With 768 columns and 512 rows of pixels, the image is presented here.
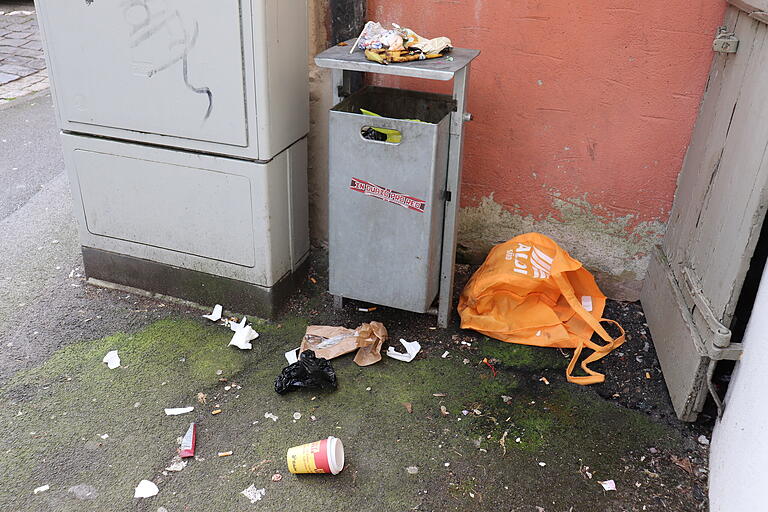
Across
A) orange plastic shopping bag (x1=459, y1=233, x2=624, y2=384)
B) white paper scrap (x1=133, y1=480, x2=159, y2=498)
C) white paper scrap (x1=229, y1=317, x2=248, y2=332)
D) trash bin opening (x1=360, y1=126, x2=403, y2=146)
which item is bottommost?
white paper scrap (x1=133, y1=480, x2=159, y2=498)

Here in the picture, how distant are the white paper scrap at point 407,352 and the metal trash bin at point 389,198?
18 cm

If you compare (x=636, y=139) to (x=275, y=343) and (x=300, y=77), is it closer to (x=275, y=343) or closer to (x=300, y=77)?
(x=300, y=77)

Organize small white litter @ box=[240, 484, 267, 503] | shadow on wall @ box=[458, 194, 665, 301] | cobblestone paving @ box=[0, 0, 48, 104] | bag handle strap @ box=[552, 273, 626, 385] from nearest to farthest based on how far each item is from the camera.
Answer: small white litter @ box=[240, 484, 267, 503] → bag handle strap @ box=[552, 273, 626, 385] → shadow on wall @ box=[458, 194, 665, 301] → cobblestone paving @ box=[0, 0, 48, 104]

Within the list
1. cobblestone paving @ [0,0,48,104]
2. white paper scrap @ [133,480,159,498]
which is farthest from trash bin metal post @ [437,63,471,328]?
cobblestone paving @ [0,0,48,104]

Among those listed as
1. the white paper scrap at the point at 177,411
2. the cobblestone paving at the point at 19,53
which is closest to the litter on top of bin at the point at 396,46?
the white paper scrap at the point at 177,411

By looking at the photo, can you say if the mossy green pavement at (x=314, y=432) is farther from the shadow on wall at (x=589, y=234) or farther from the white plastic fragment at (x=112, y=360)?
the shadow on wall at (x=589, y=234)

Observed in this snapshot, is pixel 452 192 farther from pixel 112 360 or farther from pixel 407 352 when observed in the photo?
pixel 112 360

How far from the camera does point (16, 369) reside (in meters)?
2.79

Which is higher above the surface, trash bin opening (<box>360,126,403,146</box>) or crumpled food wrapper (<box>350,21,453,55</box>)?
crumpled food wrapper (<box>350,21,453,55</box>)

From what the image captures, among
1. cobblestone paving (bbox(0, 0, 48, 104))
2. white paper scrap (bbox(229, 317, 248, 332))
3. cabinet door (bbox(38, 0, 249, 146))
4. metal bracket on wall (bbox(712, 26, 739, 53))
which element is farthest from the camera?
cobblestone paving (bbox(0, 0, 48, 104))

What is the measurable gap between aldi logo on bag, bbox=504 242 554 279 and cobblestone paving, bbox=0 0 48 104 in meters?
5.28

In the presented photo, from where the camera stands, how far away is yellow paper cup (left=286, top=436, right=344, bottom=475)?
88.7 inches

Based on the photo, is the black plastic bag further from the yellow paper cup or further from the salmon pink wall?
the salmon pink wall

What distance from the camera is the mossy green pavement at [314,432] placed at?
2229mm
